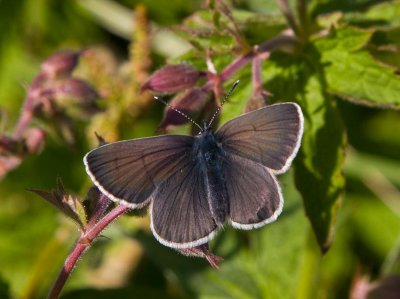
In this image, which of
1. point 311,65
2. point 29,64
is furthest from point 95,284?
point 311,65

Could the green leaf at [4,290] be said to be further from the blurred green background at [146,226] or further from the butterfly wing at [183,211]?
the butterfly wing at [183,211]

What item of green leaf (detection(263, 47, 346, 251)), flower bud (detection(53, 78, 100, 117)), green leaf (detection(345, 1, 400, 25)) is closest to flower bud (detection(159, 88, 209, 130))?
green leaf (detection(263, 47, 346, 251))

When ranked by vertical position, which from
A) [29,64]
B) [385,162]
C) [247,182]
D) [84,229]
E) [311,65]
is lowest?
[385,162]

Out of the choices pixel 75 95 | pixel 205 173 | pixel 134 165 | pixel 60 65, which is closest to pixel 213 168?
pixel 205 173

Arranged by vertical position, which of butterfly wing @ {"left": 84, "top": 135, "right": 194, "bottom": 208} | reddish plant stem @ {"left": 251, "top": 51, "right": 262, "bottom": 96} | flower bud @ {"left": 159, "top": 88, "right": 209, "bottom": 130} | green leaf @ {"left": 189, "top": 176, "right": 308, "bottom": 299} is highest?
butterfly wing @ {"left": 84, "top": 135, "right": 194, "bottom": 208}

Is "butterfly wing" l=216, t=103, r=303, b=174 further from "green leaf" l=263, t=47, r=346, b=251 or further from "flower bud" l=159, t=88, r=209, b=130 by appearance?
"green leaf" l=263, t=47, r=346, b=251

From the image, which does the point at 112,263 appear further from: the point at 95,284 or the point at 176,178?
the point at 176,178

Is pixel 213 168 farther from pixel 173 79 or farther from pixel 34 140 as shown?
pixel 34 140

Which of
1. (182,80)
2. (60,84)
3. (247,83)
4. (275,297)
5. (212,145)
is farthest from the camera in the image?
(275,297)
